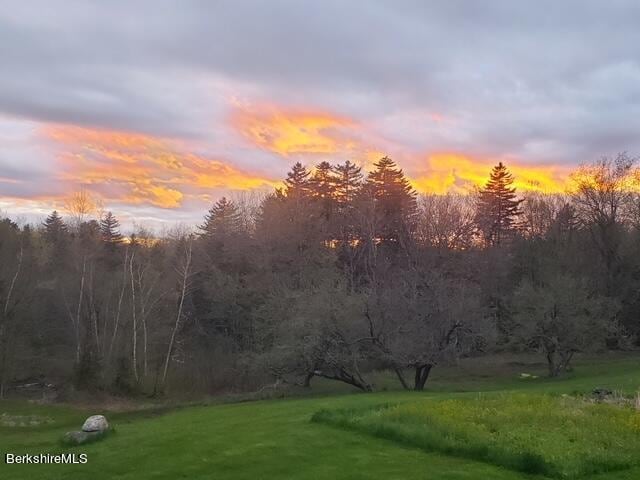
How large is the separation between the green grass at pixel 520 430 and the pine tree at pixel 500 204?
151ft

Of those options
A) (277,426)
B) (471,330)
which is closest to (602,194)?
(471,330)

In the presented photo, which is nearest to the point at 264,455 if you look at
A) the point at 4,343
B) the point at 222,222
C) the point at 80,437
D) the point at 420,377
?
the point at 80,437

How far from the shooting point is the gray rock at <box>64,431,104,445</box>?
15.2 m

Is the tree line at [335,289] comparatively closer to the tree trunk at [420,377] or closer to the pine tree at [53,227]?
the tree trunk at [420,377]

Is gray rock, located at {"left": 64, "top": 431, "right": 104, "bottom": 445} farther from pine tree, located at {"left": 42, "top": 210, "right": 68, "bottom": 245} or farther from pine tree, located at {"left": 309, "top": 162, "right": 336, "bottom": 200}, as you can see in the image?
pine tree, located at {"left": 42, "top": 210, "right": 68, "bottom": 245}

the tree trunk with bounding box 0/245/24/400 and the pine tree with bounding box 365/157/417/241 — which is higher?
the pine tree with bounding box 365/157/417/241

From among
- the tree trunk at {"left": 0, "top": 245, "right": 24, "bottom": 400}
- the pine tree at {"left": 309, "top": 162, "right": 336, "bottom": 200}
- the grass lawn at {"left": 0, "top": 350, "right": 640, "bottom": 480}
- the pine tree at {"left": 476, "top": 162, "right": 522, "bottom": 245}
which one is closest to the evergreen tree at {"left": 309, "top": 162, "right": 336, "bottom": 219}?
the pine tree at {"left": 309, "top": 162, "right": 336, "bottom": 200}

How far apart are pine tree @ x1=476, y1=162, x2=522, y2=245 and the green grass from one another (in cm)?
4615

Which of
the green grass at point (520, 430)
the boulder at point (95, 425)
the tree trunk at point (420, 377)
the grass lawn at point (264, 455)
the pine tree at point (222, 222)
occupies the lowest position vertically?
the tree trunk at point (420, 377)

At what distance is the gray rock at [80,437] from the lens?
49.8ft

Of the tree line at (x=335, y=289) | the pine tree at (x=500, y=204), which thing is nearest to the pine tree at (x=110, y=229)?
the tree line at (x=335, y=289)

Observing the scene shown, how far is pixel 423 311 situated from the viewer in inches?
1142

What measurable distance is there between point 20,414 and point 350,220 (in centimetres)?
3289

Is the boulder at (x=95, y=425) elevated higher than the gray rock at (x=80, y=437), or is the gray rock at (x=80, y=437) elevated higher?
the boulder at (x=95, y=425)
